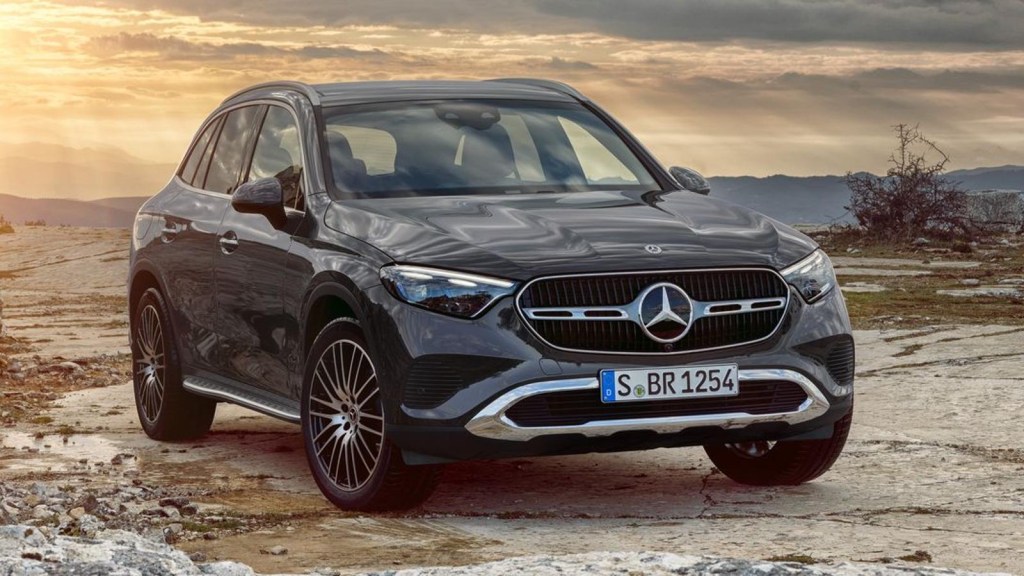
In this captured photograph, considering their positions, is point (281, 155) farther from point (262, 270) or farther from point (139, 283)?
point (139, 283)

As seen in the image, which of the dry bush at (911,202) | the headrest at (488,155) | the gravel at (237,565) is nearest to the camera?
the gravel at (237,565)

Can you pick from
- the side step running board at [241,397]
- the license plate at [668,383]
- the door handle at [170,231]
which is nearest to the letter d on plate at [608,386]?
the license plate at [668,383]

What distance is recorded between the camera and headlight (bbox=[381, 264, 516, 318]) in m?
6.03

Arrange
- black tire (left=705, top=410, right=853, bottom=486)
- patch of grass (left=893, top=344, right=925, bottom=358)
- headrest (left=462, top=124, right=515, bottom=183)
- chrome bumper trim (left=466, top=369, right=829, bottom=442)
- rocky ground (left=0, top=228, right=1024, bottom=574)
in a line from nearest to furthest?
rocky ground (left=0, top=228, right=1024, bottom=574) < chrome bumper trim (left=466, top=369, right=829, bottom=442) < black tire (left=705, top=410, right=853, bottom=486) < headrest (left=462, top=124, right=515, bottom=183) < patch of grass (left=893, top=344, right=925, bottom=358)

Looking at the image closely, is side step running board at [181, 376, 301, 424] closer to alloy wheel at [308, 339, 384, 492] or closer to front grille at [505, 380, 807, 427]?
alloy wheel at [308, 339, 384, 492]

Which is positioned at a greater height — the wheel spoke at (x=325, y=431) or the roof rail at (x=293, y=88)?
the roof rail at (x=293, y=88)

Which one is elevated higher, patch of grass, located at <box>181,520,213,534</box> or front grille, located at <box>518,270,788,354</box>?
front grille, located at <box>518,270,788,354</box>

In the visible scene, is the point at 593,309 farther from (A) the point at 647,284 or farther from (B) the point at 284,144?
(B) the point at 284,144

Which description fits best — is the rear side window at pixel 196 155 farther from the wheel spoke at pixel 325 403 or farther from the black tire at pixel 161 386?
the wheel spoke at pixel 325 403

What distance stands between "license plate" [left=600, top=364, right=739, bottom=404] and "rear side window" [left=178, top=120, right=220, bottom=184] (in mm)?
3669

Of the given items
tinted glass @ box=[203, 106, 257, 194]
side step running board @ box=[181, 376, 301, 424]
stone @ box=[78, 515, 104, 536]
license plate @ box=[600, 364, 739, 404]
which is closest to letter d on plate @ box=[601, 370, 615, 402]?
license plate @ box=[600, 364, 739, 404]

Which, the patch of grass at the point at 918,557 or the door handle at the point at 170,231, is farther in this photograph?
the door handle at the point at 170,231

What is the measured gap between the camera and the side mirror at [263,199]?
711 cm

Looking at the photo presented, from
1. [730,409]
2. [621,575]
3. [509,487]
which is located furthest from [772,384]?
[621,575]
